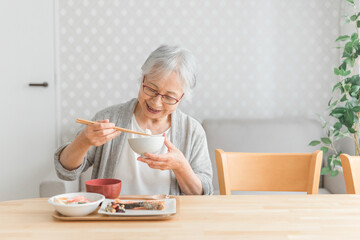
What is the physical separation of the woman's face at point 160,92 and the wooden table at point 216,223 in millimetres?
471

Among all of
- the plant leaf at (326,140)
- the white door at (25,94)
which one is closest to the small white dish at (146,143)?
the plant leaf at (326,140)

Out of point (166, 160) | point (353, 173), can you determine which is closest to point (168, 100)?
point (166, 160)

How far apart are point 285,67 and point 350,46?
2.03 feet

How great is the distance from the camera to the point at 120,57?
3.05m

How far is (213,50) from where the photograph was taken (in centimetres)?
306

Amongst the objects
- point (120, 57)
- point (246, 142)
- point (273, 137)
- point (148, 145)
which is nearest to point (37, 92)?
point (120, 57)

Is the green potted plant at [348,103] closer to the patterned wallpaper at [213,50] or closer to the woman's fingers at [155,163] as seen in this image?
the patterned wallpaper at [213,50]

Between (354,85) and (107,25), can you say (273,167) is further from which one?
(107,25)

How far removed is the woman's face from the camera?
151cm

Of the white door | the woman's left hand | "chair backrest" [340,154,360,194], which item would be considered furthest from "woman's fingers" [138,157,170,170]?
the white door

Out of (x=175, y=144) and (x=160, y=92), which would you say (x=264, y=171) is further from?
(x=160, y=92)

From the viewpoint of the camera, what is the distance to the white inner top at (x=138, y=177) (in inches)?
64.2

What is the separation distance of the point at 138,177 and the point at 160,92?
39 cm

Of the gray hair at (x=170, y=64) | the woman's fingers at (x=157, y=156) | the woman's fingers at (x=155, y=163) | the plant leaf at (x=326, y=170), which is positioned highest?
the gray hair at (x=170, y=64)
